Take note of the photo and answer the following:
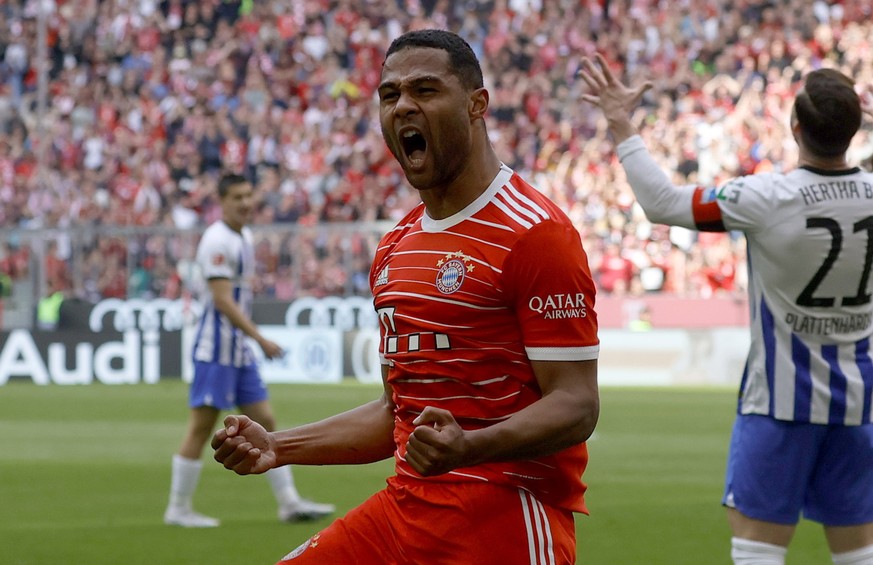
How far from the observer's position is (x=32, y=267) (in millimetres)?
23609

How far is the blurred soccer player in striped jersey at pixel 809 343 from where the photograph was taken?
5004 millimetres

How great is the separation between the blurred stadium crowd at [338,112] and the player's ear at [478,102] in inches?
750

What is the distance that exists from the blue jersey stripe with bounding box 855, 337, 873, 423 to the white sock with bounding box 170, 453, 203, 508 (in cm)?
548

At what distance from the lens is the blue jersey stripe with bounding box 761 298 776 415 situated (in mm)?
5062

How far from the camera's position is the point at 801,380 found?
16.5 feet

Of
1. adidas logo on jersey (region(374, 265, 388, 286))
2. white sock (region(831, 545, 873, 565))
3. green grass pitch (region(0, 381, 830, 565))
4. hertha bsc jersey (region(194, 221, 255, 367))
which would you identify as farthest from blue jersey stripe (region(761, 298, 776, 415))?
hertha bsc jersey (region(194, 221, 255, 367))

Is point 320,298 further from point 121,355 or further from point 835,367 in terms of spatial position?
point 835,367

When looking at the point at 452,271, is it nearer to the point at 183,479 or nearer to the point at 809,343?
the point at 809,343

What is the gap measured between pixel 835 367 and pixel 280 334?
17.7 m

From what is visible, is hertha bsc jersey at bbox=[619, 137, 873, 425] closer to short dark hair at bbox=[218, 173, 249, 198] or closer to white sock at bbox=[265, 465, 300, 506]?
white sock at bbox=[265, 465, 300, 506]

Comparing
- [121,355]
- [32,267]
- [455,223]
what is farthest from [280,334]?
[455,223]

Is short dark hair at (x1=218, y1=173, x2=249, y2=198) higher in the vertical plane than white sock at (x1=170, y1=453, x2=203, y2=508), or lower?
higher

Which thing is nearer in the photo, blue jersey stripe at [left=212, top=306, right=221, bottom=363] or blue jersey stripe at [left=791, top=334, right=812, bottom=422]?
blue jersey stripe at [left=791, top=334, right=812, bottom=422]

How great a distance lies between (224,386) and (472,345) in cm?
631
